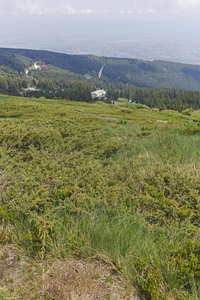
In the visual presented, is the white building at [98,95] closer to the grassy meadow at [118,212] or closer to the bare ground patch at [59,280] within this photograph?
the grassy meadow at [118,212]

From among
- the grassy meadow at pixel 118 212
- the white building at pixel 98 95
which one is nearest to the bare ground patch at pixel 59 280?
the grassy meadow at pixel 118 212

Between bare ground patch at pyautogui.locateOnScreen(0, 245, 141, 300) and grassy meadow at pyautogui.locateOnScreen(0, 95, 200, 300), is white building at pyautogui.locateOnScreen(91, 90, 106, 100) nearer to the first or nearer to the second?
grassy meadow at pyautogui.locateOnScreen(0, 95, 200, 300)

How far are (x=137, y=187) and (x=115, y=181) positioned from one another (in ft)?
1.92

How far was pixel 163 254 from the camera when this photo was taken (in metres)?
2.68

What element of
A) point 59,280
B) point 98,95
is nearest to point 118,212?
point 59,280

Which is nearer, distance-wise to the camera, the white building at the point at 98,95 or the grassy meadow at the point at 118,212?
the grassy meadow at the point at 118,212

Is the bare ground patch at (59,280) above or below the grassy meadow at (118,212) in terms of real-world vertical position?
below

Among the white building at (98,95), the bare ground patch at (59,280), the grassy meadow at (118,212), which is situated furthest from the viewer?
the white building at (98,95)

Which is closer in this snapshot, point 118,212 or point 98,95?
point 118,212

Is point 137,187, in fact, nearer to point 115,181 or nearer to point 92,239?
point 115,181

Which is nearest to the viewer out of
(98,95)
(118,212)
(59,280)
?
(59,280)

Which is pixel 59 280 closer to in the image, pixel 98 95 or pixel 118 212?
pixel 118 212

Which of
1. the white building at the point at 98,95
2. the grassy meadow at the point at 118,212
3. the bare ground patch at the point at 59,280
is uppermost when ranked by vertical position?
the white building at the point at 98,95

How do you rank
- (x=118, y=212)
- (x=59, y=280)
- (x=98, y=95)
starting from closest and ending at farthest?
(x=59, y=280), (x=118, y=212), (x=98, y=95)
